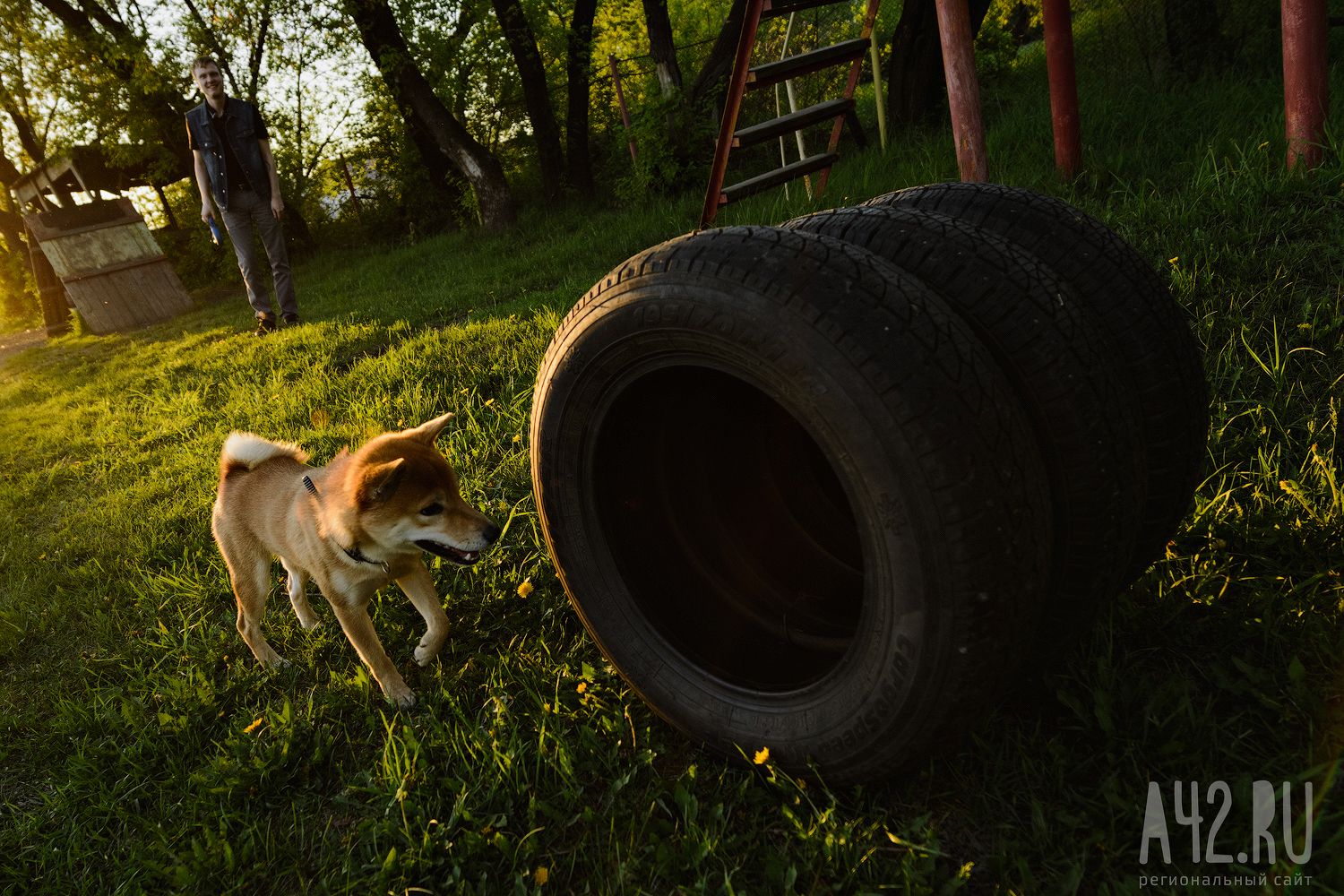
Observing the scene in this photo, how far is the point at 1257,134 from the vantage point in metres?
4.45

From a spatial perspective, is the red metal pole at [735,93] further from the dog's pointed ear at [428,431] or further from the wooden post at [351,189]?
the wooden post at [351,189]

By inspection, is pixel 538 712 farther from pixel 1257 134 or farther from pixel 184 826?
pixel 1257 134

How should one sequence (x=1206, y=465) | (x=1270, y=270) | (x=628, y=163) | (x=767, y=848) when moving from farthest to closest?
(x=628, y=163) → (x=1270, y=270) → (x=1206, y=465) → (x=767, y=848)

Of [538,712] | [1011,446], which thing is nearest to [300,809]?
[538,712]

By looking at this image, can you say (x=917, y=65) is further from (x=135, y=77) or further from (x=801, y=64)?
(x=135, y=77)

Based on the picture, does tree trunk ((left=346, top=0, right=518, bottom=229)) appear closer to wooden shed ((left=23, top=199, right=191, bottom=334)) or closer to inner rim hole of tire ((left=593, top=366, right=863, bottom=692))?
wooden shed ((left=23, top=199, right=191, bottom=334))

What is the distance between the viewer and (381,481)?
7.85 ft

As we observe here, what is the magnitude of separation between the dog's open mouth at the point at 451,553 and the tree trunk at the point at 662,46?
28.6 ft

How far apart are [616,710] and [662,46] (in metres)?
9.86

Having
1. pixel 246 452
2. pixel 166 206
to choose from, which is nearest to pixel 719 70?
pixel 246 452

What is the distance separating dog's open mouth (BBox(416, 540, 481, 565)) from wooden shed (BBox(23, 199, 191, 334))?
15.5 meters

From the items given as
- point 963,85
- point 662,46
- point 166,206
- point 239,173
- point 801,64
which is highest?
point 166,206

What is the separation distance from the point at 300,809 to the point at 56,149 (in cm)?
2232

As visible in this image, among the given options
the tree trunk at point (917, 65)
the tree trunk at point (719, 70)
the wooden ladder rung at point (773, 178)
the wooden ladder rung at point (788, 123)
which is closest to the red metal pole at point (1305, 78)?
the wooden ladder rung at point (788, 123)
